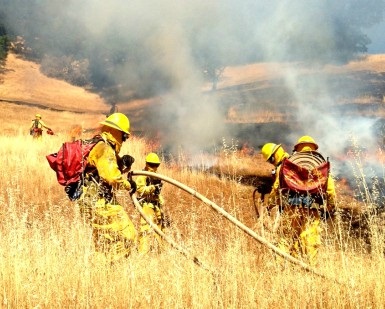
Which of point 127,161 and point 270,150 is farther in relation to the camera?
point 270,150

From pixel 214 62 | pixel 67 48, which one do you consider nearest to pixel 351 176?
pixel 214 62

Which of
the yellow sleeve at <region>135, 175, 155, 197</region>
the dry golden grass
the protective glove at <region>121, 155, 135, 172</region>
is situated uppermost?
the dry golden grass

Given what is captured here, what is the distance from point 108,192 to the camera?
4055mm

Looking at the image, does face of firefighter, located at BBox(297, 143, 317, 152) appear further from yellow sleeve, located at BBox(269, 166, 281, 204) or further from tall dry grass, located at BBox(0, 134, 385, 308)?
tall dry grass, located at BBox(0, 134, 385, 308)

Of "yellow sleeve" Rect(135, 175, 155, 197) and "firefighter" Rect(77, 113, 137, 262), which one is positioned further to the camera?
"yellow sleeve" Rect(135, 175, 155, 197)

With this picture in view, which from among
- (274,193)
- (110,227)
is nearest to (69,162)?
(110,227)

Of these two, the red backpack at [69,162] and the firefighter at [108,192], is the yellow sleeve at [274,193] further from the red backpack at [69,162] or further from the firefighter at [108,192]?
the red backpack at [69,162]

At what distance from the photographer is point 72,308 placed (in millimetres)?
2812

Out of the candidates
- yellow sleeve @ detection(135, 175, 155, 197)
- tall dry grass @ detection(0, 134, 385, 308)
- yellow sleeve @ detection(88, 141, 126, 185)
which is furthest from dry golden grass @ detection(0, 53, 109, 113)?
tall dry grass @ detection(0, 134, 385, 308)

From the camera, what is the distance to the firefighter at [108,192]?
393cm

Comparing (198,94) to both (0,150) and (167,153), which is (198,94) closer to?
(167,153)

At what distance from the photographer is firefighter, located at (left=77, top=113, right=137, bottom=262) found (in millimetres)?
3930

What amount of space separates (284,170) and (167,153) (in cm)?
990

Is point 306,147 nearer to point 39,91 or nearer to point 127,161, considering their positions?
point 127,161
